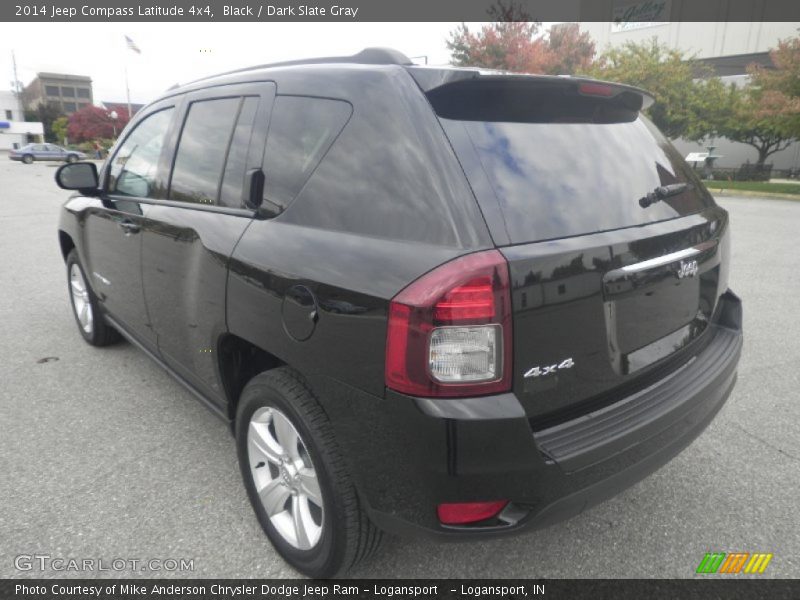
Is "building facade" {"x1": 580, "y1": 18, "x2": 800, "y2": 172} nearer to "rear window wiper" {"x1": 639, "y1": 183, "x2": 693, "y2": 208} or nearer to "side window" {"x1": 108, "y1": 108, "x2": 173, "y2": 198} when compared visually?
"rear window wiper" {"x1": 639, "y1": 183, "x2": 693, "y2": 208}

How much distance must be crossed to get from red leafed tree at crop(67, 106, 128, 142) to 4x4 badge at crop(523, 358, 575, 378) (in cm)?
6194

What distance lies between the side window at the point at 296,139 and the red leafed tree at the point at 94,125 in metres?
60.9

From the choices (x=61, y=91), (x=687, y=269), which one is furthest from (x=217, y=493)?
(x=61, y=91)

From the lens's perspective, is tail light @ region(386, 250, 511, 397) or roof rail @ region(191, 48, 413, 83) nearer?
tail light @ region(386, 250, 511, 397)

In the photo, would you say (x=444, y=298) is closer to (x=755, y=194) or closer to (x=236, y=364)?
(x=236, y=364)

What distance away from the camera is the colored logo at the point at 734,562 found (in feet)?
6.98

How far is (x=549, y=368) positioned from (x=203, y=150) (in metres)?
1.89

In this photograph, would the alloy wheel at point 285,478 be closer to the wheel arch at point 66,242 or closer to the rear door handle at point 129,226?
the rear door handle at point 129,226

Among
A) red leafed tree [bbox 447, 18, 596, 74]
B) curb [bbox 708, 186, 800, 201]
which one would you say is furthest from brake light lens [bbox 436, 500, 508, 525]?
red leafed tree [bbox 447, 18, 596, 74]

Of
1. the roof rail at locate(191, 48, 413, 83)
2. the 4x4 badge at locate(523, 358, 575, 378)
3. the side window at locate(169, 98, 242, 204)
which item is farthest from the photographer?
the side window at locate(169, 98, 242, 204)

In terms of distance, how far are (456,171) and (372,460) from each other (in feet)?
2.98

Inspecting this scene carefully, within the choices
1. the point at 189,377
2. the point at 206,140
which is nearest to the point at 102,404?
the point at 189,377

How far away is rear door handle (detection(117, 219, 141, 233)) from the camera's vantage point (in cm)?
299

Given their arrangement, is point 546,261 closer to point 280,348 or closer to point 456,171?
point 456,171
